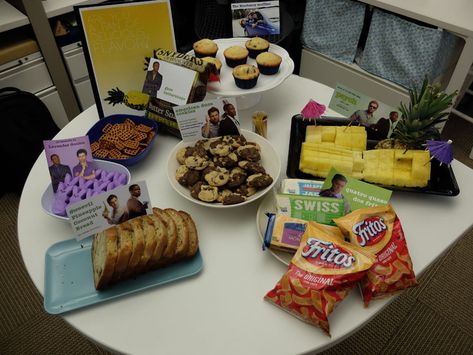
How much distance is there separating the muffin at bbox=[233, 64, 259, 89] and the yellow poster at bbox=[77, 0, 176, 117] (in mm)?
237

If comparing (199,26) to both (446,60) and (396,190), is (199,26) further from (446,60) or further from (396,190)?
(396,190)

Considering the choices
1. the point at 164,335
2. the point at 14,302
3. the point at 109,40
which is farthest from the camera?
the point at 14,302

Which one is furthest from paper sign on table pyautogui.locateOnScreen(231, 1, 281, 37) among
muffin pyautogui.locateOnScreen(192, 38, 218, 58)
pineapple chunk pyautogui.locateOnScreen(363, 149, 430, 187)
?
pineapple chunk pyautogui.locateOnScreen(363, 149, 430, 187)

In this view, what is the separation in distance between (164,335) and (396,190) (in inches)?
27.1

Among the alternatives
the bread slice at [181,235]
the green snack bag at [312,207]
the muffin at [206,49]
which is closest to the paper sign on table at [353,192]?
the green snack bag at [312,207]

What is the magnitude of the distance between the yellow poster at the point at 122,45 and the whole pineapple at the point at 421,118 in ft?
2.50

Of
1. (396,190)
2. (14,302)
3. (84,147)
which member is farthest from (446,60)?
(14,302)

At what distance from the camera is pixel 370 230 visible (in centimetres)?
81

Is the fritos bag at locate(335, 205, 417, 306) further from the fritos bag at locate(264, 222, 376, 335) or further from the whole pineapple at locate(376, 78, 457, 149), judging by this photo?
the whole pineapple at locate(376, 78, 457, 149)

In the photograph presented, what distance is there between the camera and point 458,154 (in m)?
2.18

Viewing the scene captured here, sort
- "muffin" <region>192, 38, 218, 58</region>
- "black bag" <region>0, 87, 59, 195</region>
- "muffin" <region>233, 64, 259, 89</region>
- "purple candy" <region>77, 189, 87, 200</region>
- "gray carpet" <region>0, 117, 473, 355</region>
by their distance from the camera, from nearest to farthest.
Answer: "purple candy" <region>77, 189, 87, 200</region>, "muffin" <region>233, 64, 259, 89</region>, "muffin" <region>192, 38, 218, 58</region>, "gray carpet" <region>0, 117, 473, 355</region>, "black bag" <region>0, 87, 59, 195</region>

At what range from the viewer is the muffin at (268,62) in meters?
1.25

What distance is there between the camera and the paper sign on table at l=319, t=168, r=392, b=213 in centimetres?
88

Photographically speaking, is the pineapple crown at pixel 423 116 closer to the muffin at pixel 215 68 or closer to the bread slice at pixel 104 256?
the muffin at pixel 215 68
